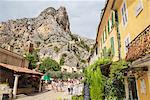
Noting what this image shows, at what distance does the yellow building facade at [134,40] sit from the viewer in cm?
946

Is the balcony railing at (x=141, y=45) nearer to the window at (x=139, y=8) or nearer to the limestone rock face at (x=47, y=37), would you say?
the window at (x=139, y=8)

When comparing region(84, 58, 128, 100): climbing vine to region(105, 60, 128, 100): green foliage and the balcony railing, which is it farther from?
the balcony railing

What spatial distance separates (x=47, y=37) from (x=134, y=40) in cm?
8709

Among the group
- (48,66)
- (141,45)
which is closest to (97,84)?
(141,45)

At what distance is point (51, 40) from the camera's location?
3674 inches

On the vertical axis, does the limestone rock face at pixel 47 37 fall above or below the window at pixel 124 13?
above

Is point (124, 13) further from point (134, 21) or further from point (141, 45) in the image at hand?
point (141, 45)

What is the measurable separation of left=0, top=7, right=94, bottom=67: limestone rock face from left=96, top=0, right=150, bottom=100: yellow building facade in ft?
213

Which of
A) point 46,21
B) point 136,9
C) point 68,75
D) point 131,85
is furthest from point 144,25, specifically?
point 46,21

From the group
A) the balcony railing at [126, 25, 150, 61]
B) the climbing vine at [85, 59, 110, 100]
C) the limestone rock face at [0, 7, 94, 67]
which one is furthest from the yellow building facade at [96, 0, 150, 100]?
the limestone rock face at [0, 7, 94, 67]

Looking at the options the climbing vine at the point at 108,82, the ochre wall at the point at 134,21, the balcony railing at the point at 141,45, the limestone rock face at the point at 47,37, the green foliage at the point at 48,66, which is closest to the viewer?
the balcony railing at the point at 141,45

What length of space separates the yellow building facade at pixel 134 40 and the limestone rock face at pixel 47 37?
6489 centimetres

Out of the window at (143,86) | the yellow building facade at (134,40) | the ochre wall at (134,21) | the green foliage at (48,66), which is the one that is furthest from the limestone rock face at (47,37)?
the window at (143,86)

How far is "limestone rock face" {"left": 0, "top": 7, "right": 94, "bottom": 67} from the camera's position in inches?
3371
